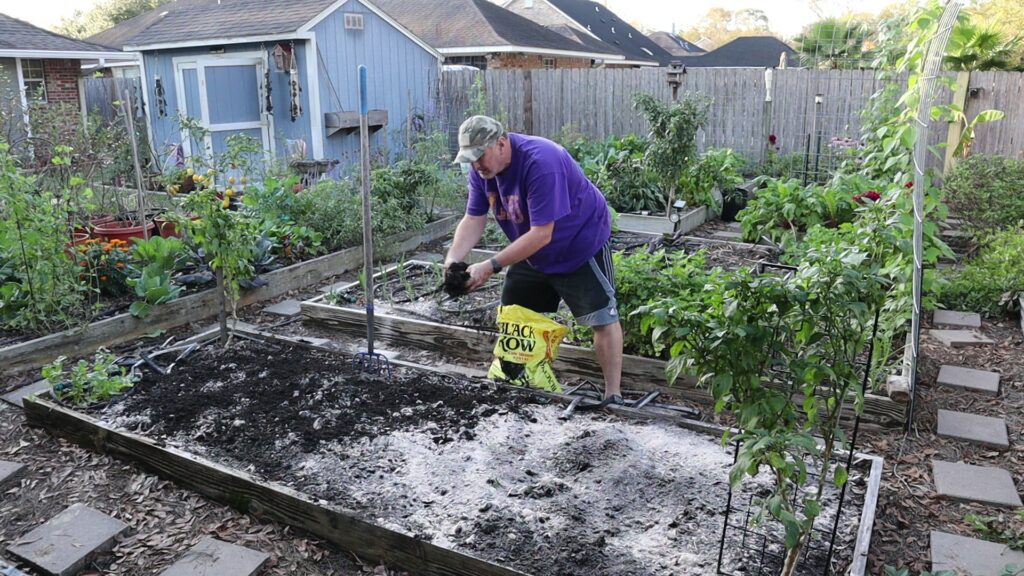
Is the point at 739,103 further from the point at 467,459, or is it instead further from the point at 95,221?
the point at 467,459

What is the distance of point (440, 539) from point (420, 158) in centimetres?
760

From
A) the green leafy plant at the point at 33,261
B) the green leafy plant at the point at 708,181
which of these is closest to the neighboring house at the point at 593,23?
the green leafy plant at the point at 708,181

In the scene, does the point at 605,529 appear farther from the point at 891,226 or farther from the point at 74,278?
the point at 74,278

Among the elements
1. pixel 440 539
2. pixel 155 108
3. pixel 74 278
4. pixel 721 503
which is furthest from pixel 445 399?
pixel 155 108

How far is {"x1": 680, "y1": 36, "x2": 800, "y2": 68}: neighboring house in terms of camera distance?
2523 centimetres

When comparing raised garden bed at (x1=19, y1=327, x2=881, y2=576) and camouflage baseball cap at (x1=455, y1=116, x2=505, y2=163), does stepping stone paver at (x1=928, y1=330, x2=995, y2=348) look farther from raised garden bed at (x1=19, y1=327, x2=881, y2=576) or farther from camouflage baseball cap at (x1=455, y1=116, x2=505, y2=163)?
camouflage baseball cap at (x1=455, y1=116, x2=505, y2=163)

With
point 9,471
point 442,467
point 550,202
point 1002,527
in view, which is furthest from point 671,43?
point 9,471

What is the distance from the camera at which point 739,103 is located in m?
11.6

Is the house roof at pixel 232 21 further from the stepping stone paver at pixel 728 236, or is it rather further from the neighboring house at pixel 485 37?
the stepping stone paver at pixel 728 236

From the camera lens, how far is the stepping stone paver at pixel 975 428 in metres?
3.80

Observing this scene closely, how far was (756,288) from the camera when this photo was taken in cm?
222

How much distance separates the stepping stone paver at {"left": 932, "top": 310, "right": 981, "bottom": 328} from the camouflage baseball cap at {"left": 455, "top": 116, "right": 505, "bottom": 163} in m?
3.81

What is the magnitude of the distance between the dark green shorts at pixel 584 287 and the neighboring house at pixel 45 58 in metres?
12.4

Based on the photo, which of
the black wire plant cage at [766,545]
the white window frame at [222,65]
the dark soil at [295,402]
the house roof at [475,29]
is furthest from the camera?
the house roof at [475,29]
